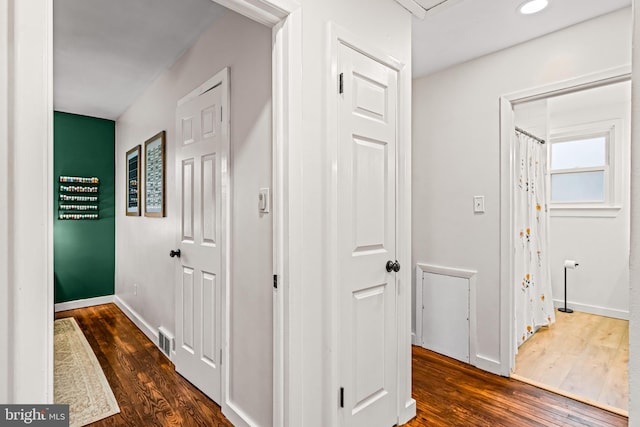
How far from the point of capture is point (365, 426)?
65.4 inches

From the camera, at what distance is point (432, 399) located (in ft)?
6.91

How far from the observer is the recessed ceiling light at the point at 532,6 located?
1906 millimetres

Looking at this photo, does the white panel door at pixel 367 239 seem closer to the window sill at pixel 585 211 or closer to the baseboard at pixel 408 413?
the baseboard at pixel 408 413

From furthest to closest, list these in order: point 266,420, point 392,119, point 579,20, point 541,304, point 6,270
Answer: point 541,304, point 579,20, point 392,119, point 266,420, point 6,270

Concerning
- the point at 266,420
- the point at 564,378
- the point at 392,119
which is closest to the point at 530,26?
the point at 392,119

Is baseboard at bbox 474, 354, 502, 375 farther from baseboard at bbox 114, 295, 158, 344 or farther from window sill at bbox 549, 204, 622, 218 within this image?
baseboard at bbox 114, 295, 158, 344

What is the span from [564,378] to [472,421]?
994 millimetres

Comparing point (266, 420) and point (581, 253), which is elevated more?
point (581, 253)

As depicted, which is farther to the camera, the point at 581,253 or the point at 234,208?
the point at 581,253

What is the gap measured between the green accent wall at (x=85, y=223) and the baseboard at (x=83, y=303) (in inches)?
1.7

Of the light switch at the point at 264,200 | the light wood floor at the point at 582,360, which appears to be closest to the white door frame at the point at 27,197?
the light switch at the point at 264,200

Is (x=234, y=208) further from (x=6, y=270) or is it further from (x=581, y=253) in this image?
(x=581, y=253)

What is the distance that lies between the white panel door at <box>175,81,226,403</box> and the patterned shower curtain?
7.68ft

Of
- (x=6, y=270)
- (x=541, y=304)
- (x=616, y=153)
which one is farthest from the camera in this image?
(x=616, y=153)
